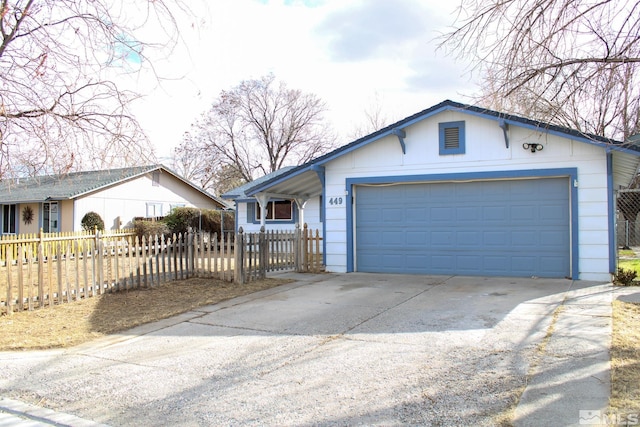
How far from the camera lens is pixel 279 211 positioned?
77.8 feet

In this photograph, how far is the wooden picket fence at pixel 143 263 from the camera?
27.7 ft

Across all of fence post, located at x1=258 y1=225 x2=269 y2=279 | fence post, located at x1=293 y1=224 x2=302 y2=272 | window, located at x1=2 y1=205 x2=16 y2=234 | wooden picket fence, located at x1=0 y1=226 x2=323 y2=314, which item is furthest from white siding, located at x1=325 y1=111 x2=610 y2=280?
window, located at x1=2 y1=205 x2=16 y2=234

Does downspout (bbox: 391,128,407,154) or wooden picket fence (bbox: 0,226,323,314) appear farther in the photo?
downspout (bbox: 391,128,407,154)

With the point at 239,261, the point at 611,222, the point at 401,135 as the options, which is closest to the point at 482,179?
the point at 401,135

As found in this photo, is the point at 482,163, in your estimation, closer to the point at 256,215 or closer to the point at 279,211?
the point at 279,211

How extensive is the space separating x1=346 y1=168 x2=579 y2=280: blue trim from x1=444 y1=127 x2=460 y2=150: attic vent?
0.69 m

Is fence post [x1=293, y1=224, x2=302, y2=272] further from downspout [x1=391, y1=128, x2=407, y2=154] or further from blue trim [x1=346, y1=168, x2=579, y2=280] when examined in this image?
downspout [x1=391, y1=128, x2=407, y2=154]

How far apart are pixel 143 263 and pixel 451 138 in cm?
763

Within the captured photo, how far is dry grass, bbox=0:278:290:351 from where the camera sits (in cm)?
659

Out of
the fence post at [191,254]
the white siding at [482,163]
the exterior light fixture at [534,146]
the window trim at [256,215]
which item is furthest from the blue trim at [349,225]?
the window trim at [256,215]

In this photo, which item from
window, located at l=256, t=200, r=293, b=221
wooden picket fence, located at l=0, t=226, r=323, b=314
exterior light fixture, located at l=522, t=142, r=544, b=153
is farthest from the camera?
window, located at l=256, t=200, r=293, b=221

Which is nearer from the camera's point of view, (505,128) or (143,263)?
(143,263)

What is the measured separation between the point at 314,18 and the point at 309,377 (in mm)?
4951

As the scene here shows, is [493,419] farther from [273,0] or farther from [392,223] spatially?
[392,223]
